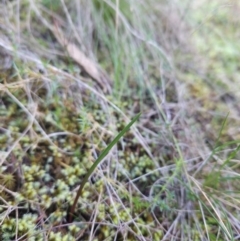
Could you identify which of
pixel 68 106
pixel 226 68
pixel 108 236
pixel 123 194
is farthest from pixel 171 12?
pixel 108 236

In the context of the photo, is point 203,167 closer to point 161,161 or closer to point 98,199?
point 161,161

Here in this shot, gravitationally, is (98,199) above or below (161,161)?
below

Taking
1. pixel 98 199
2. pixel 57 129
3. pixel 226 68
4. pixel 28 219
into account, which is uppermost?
pixel 226 68

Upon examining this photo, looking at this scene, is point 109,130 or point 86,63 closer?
point 109,130

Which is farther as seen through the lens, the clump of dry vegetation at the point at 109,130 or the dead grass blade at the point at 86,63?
the dead grass blade at the point at 86,63

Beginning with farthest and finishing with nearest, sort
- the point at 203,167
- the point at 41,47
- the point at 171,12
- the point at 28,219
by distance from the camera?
the point at 171,12, the point at 41,47, the point at 203,167, the point at 28,219

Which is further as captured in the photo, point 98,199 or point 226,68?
A: point 226,68

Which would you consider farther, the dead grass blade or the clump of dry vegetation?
the dead grass blade

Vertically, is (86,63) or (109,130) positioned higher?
(86,63)
